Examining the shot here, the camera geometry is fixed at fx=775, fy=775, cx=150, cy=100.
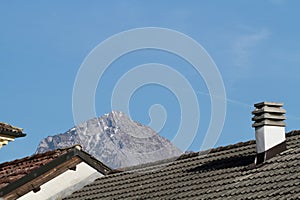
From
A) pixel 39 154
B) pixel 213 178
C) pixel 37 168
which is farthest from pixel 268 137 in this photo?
pixel 39 154

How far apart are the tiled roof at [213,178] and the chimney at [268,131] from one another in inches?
6.5

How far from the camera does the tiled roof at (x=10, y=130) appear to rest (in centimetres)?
1909

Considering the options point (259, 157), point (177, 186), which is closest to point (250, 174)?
point (259, 157)

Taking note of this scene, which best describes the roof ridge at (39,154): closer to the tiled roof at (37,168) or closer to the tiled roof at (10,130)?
the tiled roof at (37,168)

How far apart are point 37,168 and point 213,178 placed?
415 cm

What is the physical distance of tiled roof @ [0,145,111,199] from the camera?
1636 cm

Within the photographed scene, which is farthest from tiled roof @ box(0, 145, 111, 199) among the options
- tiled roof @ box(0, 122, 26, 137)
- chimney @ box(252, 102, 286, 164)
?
chimney @ box(252, 102, 286, 164)

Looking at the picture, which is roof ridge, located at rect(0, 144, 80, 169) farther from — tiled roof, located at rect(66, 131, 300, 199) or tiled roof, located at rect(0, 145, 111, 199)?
tiled roof, located at rect(66, 131, 300, 199)

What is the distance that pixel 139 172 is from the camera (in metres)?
18.5

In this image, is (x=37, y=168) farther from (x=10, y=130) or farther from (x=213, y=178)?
(x=213, y=178)

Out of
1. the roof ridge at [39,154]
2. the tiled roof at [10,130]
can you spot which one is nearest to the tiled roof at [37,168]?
the roof ridge at [39,154]

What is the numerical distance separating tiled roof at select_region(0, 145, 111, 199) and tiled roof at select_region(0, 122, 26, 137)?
706 mm

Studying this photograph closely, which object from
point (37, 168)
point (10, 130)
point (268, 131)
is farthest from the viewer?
point (10, 130)

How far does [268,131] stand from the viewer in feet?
48.8
